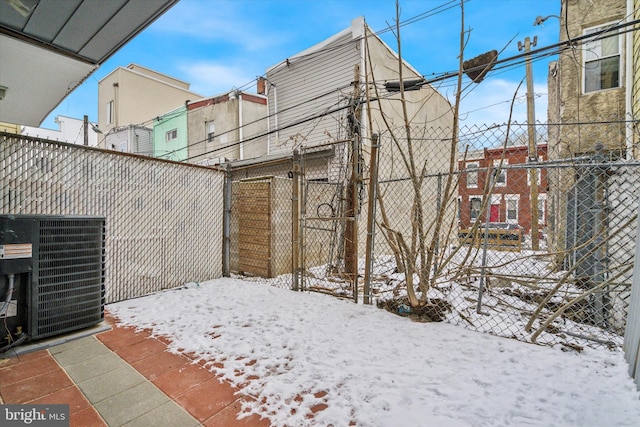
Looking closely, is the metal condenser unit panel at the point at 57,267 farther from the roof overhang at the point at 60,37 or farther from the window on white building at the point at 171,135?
the window on white building at the point at 171,135

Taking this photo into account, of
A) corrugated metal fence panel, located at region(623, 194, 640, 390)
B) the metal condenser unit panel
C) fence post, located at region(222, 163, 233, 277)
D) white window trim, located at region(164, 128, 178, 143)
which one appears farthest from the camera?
white window trim, located at region(164, 128, 178, 143)

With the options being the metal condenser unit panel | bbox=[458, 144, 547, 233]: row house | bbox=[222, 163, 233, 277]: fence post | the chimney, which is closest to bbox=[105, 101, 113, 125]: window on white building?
the chimney

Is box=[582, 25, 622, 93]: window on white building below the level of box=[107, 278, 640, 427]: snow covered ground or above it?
above

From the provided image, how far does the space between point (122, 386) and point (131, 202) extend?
2.61 meters

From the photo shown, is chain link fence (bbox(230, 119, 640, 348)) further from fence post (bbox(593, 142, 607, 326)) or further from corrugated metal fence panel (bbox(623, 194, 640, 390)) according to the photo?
corrugated metal fence panel (bbox(623, 194, 640, 390))

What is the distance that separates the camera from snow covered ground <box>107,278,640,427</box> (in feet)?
5.26

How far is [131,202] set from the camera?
149 inches

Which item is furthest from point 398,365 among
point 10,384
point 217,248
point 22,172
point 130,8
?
point 22,172

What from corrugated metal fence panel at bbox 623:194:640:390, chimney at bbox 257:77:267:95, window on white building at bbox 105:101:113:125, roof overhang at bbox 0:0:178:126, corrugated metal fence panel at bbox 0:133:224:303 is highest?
window on white building at bbox 105:101:113:125

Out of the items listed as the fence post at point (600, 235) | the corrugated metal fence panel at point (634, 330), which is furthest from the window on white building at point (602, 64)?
the corrugated metal fence panel at point (634, 330)

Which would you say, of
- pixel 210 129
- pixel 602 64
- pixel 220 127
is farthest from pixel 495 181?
pixel 210 129

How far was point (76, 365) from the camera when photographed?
7.05 feet

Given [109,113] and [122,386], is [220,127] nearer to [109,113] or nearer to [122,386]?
[109,113]

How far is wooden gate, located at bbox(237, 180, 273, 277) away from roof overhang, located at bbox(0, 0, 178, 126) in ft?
9.69
